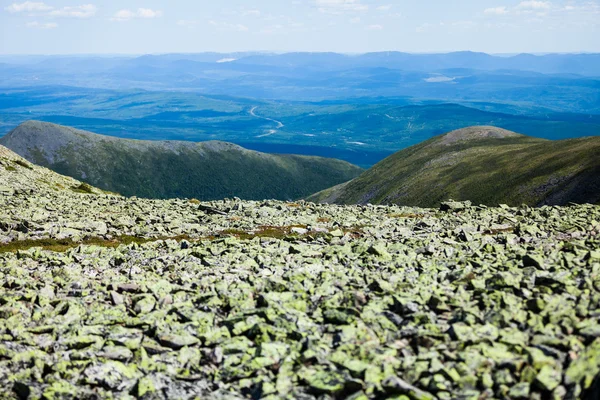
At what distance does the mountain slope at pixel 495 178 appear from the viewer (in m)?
102

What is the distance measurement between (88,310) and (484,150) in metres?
175

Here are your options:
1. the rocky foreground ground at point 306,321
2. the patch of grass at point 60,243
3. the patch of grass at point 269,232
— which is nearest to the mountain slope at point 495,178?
the patch of grass at point 269,232

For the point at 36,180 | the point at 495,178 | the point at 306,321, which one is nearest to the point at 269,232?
the point at 306,321

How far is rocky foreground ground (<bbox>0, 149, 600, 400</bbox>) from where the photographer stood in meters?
15.5

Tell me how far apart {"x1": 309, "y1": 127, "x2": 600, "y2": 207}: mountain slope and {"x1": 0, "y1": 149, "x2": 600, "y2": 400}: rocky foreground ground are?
7452 centimetres

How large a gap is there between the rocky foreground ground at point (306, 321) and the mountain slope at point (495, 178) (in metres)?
74.5

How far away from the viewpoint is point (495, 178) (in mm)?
133250

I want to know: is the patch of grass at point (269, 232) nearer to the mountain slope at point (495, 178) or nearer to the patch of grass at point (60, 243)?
the patch of grass at point (60, 243)

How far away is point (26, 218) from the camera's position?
155 feet

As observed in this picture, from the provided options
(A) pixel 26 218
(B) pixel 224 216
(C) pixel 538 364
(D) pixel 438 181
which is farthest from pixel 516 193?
(C) pixel 538 364

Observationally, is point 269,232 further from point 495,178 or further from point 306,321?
point 495,178

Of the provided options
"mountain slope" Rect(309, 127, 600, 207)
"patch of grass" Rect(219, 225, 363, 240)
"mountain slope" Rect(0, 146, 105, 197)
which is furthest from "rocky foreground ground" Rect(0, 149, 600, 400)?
"mountain slope" Rect(309, 127, 600, 207)

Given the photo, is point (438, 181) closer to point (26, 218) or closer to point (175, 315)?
point (26, 218)

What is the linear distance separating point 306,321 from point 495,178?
12507 cm
